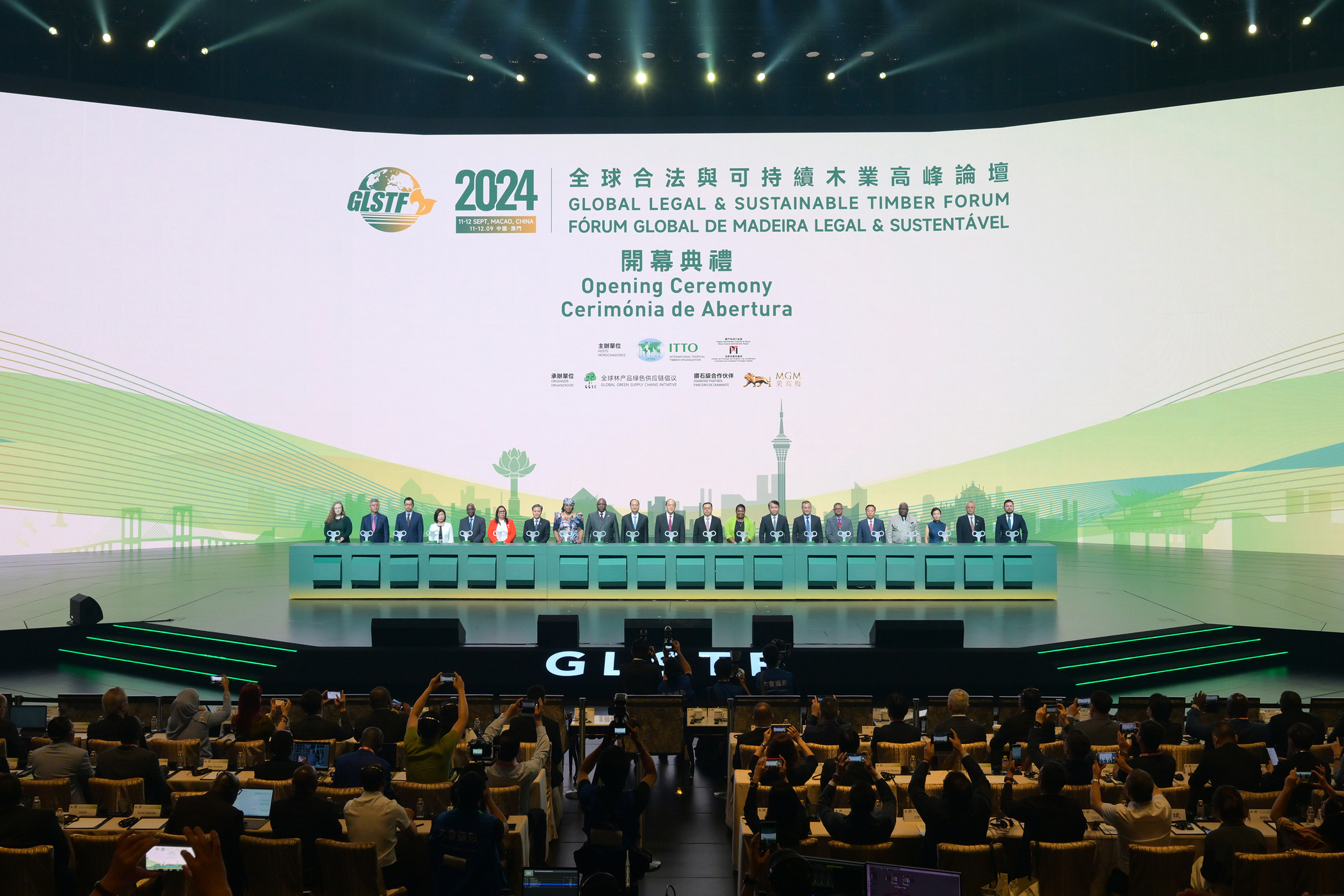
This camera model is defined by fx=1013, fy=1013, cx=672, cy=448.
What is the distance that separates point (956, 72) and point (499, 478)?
8.25 m

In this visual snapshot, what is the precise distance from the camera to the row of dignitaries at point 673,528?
479 inches

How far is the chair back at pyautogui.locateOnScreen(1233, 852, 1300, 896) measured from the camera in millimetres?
3641

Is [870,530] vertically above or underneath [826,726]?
above

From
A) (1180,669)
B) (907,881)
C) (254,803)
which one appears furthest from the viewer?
(1180,669)

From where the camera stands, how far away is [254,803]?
4332mm

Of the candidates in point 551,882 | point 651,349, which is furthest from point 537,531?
point 551,882

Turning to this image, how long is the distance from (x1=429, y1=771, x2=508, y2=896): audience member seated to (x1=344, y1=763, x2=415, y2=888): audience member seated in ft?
1.22

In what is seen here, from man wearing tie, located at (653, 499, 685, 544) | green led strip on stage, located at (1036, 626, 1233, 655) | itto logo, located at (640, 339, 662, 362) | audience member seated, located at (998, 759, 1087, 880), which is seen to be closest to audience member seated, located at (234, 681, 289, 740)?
audience member seated, located at (998, 759, 1087, 880)

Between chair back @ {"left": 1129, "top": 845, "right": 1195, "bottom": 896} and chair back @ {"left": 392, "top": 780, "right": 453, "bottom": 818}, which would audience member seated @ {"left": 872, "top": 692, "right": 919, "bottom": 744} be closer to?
chair back @ {"left": 1129, "top": 845, "right": 1195, "bottom": 896}

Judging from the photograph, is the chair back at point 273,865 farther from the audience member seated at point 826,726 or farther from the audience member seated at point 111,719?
the audience member seated at point 826,726

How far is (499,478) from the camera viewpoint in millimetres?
13961

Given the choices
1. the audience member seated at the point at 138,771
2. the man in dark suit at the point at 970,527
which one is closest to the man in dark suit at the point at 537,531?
the man in dark suit at the point at 970,527

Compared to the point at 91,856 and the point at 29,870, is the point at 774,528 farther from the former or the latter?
the point at 29,870

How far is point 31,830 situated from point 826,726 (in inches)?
143
